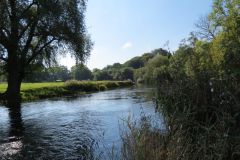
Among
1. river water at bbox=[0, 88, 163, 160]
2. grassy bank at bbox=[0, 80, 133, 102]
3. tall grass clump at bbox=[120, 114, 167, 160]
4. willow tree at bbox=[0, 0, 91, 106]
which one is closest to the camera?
tall grass clump at bbox=[120, 114, 167, 160]

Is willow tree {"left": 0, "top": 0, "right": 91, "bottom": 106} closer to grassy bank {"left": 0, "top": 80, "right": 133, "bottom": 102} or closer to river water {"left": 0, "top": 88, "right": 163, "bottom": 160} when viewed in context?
grassy bank {"left": 0, "top": 80, "right": 133, "bottom": 102}

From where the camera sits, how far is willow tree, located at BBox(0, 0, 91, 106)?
32.2 metres

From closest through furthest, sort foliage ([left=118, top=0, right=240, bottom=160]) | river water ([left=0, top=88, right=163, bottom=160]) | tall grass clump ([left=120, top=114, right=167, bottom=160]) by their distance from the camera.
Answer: tall grass clump ([left=120, top=114, right=167, bottom=160]) < foliage ([left=118, top=0, right=240, bottom=160]) < river water ([left=0, top=88, right=163, bottom=160])

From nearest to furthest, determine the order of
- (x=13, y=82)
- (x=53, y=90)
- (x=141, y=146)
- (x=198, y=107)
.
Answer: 1. (x=141, y=146)
2. (x=198, y=107)
3. (x=13, y=82)
4. (x=53, y=90)

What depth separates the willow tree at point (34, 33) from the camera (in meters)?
32.2

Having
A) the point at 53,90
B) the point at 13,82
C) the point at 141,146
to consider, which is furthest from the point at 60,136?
the point at 53,90

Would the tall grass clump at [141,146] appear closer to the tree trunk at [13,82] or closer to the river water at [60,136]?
the river water at [60,136]

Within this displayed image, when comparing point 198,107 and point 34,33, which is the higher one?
point 34,33

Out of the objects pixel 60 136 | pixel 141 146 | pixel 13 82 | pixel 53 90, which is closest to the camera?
pixel 141 146

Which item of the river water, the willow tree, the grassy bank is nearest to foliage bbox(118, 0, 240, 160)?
the river water

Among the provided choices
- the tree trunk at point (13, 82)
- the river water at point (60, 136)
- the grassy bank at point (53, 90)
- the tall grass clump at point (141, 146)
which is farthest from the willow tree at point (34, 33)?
the tall grass clump at point (141, 146)

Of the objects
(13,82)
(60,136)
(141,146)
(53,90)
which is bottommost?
(60,136)

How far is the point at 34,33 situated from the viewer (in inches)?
1380

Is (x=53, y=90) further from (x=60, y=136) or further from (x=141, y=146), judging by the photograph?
(x=141, y=146)
